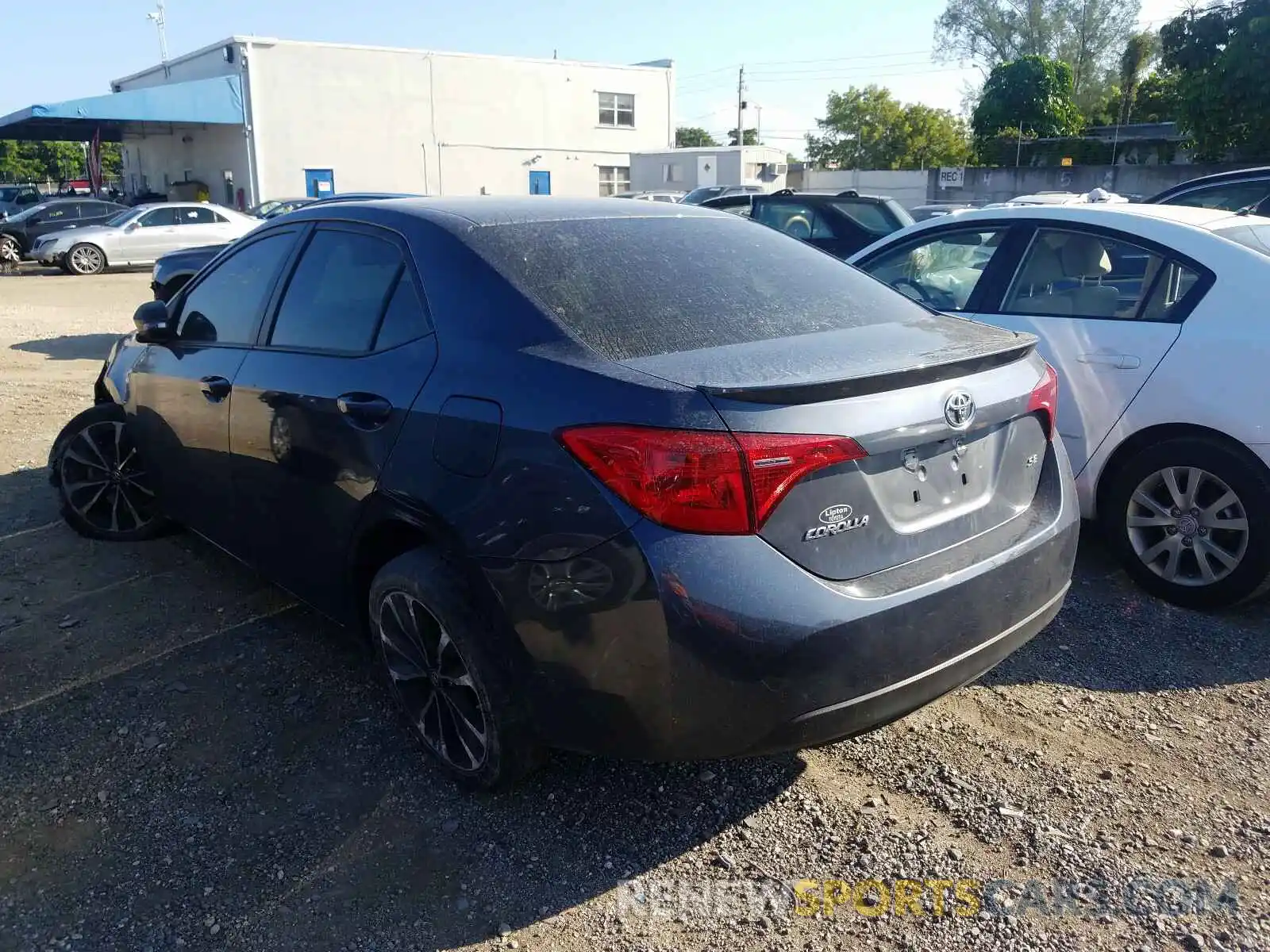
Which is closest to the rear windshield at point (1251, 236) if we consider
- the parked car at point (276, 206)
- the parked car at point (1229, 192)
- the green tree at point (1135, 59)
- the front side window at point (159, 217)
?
the parked car at point (1229, 192)

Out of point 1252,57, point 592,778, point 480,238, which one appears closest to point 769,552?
point 592,778

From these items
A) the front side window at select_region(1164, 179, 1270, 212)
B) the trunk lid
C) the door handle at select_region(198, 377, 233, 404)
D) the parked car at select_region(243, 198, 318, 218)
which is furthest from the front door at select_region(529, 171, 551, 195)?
the trunk lid

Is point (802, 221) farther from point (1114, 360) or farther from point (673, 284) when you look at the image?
point (673, 284)

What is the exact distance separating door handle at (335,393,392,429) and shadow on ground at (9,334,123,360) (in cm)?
901

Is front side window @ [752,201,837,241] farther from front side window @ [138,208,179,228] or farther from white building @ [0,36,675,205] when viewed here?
white building @ [0,36,675,205]

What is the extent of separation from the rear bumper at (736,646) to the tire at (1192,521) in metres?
1.96

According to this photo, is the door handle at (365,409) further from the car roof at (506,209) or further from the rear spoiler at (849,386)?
the rear spoiler at (849,386)

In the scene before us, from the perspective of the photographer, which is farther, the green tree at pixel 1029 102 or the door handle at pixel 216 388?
the green tree at pixel 1029 102

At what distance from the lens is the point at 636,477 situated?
2.34 metres

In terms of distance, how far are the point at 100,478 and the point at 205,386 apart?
1578 millimetres

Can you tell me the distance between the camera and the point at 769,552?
7.73 ft

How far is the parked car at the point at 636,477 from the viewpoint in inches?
92.6

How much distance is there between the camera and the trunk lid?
2391 mm

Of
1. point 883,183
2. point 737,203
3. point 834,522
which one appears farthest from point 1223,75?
point 834,522
